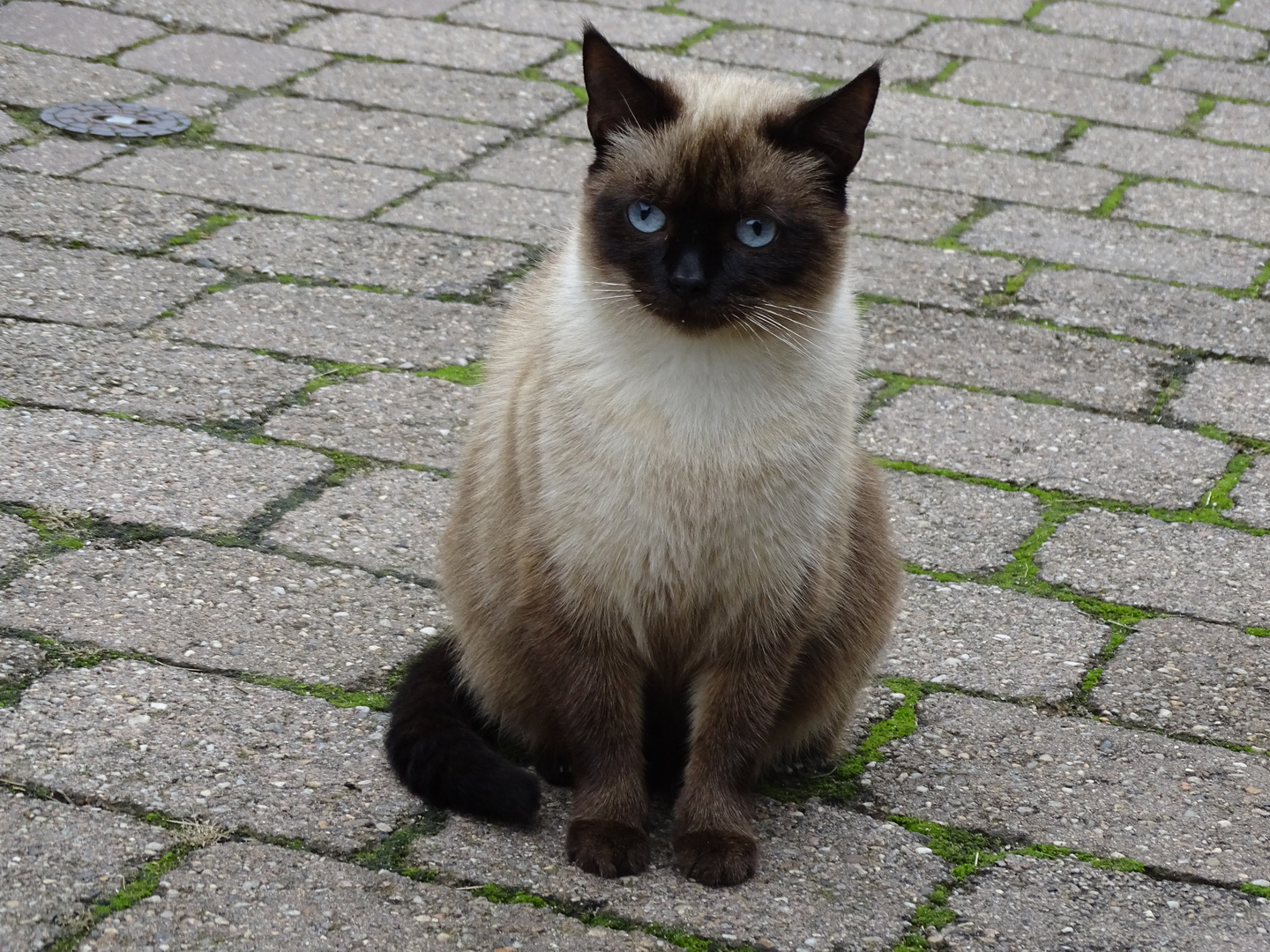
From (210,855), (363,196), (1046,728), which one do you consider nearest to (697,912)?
(210,855)

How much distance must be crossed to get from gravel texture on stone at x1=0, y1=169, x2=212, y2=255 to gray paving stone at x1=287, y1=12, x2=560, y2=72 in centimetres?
188

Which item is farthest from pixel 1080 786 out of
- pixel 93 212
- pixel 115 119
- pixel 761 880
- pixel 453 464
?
pixel 115 119

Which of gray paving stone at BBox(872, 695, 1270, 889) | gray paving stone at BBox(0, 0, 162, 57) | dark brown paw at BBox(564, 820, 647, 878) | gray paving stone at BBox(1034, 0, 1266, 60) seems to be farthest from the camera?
gray paving stone at BBox(1034, 0, 1266, 60)

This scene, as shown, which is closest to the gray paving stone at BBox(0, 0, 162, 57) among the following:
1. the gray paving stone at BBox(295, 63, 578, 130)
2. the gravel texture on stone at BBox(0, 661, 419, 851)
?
the gray paving stone at BBox(295, 63, 578, 130)

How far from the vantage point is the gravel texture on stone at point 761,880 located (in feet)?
7.97

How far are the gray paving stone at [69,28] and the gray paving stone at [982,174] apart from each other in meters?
3.25

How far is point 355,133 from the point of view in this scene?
6.02 m

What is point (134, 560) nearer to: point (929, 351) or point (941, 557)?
point (941, 557)

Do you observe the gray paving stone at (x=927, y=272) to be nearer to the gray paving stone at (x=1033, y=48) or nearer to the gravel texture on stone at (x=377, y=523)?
the gravel texture on stone at (x=377, y=523)

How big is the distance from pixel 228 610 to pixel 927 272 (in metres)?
2.97

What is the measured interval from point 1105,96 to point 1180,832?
5.09 metres

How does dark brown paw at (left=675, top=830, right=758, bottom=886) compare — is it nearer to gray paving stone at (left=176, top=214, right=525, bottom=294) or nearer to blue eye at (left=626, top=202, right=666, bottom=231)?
blue eye at (left=626, top=202, right=666, bottom=231)

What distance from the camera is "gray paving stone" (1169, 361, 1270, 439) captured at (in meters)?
4.43

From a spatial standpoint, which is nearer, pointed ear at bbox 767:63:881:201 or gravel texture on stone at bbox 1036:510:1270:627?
pointed ear at bbox 767:63:881:201
